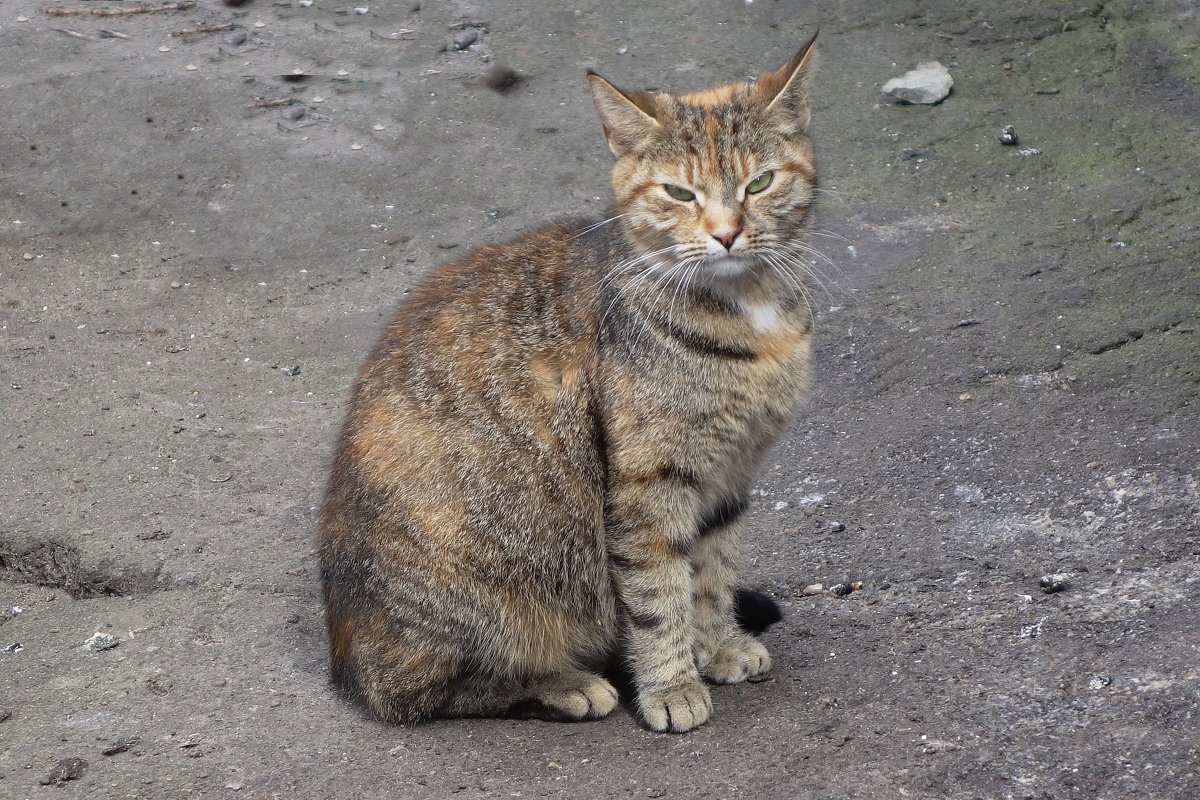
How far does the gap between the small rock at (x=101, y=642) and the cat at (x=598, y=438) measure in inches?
36.6

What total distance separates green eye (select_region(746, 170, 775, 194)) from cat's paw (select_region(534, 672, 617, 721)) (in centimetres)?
170

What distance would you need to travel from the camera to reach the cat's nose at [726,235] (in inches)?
143

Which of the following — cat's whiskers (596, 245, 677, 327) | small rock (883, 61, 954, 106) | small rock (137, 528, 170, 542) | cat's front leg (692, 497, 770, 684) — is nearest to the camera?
cat's whiskers (596, 245, 677, 327)

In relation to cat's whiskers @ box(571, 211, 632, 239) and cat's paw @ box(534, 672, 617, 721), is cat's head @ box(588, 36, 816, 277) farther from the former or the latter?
cat's paw @ box(534, 672, 617, 721)

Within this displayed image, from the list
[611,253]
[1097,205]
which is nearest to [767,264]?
[611,253]

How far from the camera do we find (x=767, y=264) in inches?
152

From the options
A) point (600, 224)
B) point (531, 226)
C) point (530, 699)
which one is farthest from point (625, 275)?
point (531, 226)

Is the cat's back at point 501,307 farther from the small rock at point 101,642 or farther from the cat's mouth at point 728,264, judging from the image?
the small rock at point 101,642

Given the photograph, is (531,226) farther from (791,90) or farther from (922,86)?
(791,90)

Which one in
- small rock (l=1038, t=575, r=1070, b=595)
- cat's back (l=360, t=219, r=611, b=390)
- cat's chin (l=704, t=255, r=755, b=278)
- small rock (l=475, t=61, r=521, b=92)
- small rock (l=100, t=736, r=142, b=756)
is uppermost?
cat's chin (l=704, t=255, r=755, b=278)

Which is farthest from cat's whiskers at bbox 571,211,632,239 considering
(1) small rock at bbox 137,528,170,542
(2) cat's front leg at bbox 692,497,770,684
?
(1) small rock at bbox 137,528,170,542

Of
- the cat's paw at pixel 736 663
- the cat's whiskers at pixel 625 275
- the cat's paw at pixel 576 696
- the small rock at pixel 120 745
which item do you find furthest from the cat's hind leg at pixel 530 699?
the cat's whiskers at pixel 625 275

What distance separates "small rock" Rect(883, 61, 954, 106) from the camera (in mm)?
7863

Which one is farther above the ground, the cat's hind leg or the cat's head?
the cat's head
